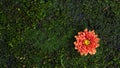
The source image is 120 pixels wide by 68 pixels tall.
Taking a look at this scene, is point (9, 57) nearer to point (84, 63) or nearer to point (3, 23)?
point (3, 23)

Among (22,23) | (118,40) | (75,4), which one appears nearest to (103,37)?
(118,40)

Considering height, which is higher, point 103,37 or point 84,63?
point 103,37

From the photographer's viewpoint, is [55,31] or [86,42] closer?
[86,42]
